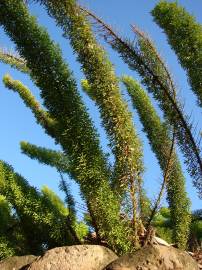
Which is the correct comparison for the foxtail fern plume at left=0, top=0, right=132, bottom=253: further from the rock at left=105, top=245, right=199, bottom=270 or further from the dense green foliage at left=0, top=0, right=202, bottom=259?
the rock at left=105, top=245, right=199, bottom=270

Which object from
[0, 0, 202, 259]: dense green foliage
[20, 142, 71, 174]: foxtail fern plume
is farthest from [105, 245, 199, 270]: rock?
[20, 142, 71, 174]: foxtail fern plume

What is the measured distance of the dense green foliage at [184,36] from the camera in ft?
18.2

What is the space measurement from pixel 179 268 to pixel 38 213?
244 cm

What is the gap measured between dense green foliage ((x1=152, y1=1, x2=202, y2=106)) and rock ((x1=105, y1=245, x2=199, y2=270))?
8.81ft

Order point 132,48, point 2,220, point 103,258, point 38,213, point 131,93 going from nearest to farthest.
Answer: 1. point 103,258
2. point 132,48
3. point 38,213
4. point 2,220
5. point 131,93

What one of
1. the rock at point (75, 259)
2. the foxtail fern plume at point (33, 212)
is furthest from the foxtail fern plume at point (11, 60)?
the rock at point (75, 259)

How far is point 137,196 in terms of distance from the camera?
156 inches

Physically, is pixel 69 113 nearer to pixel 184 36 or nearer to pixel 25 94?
pixel 184 36

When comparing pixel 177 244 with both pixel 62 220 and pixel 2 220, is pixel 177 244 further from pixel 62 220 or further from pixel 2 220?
pixel 2 220

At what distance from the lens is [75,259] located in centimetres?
341

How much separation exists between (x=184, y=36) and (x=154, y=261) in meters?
3.27

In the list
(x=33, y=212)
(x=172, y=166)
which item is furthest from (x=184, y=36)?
(x=33, y=212)

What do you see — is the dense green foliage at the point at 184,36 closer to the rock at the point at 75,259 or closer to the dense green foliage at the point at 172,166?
the dense green foliage at the point at 172,166

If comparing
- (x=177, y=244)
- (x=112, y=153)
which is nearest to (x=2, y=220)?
(x=177, y=244)
